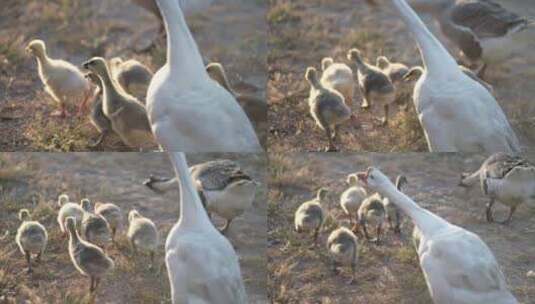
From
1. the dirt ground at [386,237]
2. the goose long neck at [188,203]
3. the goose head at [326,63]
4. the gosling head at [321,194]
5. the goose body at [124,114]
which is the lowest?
the dirt ground at [386,237]

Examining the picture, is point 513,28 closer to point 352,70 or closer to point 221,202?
point 352,70

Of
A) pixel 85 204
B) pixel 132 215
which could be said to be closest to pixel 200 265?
pixel 132 215

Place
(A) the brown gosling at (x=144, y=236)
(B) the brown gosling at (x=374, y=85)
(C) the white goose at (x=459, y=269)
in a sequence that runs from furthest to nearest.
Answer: (B) the brown gosling at (x=374, y=85), (A) the brown gosling at (x=144, y=236), (C) the white goose at (x=459, y=269)

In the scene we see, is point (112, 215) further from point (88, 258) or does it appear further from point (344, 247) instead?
point (344, 247)

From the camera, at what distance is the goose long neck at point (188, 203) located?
3838 mm

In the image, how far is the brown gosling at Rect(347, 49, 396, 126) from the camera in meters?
4.73

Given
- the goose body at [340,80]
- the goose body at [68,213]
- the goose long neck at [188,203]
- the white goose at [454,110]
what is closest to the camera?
the goose long neck at [188,203]

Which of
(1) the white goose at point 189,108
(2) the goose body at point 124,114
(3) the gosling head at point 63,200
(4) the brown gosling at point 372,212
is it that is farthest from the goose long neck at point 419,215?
(3) the gosling head at point 63,200

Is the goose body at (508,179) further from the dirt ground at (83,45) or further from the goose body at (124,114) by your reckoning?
the goose body at (124,114)

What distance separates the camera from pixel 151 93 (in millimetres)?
4105

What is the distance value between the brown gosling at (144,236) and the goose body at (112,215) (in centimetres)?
13

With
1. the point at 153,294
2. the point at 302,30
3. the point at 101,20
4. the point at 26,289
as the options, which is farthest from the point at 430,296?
the point at 101,20

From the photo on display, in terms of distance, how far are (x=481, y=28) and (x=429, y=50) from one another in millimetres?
867

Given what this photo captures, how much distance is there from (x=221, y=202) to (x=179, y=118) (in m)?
0.47
